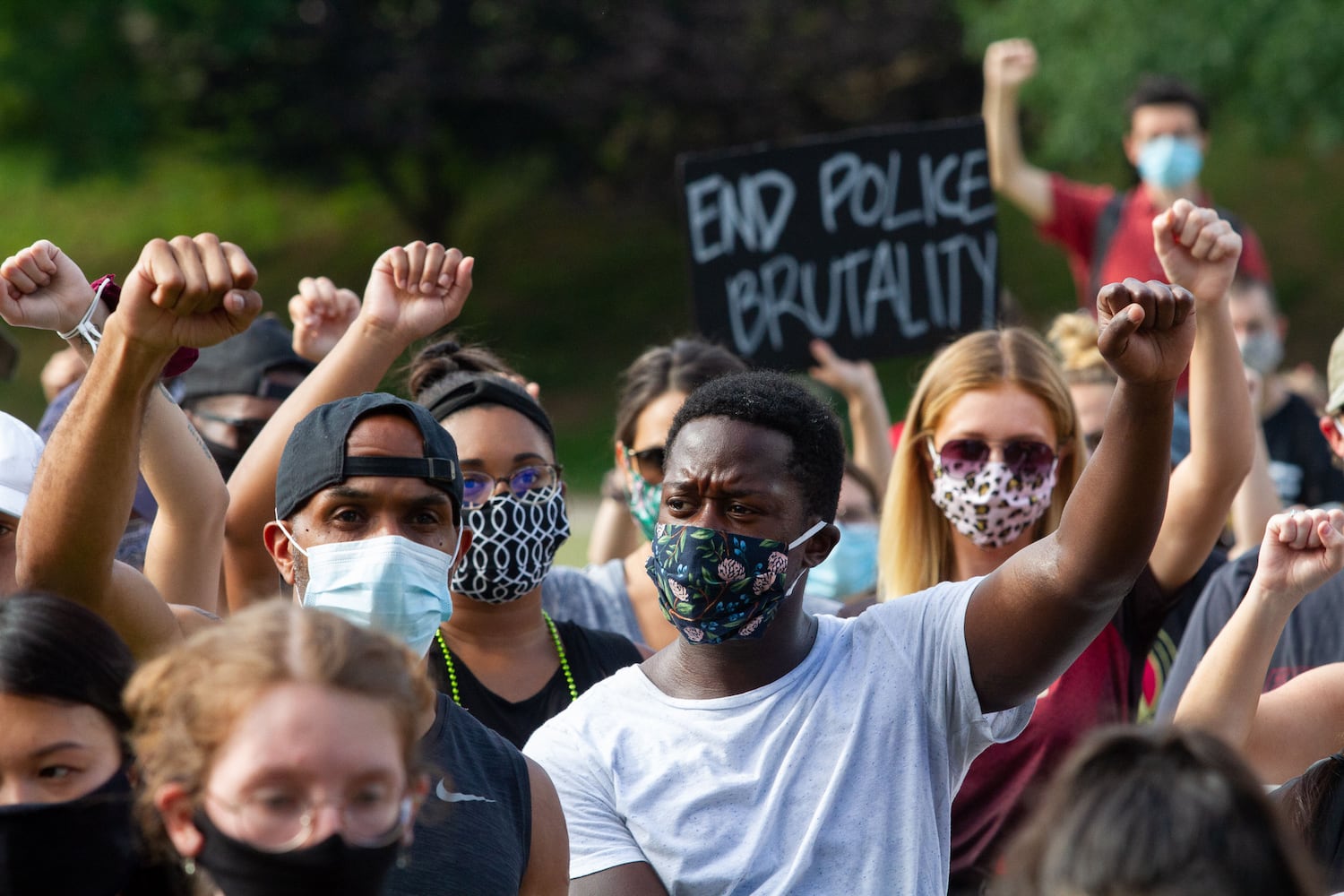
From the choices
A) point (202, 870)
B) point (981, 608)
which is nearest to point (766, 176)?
point (981, 608)

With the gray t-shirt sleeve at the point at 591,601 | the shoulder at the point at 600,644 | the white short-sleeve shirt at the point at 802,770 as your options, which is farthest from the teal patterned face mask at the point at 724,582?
the gray t-shirt sleeve at the point at 591,601

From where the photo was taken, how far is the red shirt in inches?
325

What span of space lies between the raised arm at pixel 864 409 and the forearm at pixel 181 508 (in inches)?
119

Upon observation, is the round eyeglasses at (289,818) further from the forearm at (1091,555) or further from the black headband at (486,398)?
the black headband at (486,398)

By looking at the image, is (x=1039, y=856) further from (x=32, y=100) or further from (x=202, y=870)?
(x=32, y=100)

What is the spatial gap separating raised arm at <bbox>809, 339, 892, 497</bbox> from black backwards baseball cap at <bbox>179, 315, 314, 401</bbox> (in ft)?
6.78

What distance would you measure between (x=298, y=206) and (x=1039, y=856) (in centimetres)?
2748

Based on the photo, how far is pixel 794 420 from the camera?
3355 millimetres

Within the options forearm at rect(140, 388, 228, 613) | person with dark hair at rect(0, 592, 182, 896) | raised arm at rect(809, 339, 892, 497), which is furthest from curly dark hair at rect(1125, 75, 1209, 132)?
person with dark hair at rect(0, 592, 182, 896)

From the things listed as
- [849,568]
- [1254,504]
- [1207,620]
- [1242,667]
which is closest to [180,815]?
[1242,667]

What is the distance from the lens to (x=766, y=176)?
20.9ft

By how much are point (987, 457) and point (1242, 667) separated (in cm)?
103

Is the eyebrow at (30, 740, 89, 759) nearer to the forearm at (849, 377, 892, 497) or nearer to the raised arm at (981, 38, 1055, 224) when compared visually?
the forearm at (849, 377, 892, 497)

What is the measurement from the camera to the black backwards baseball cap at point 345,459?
11.1ft
